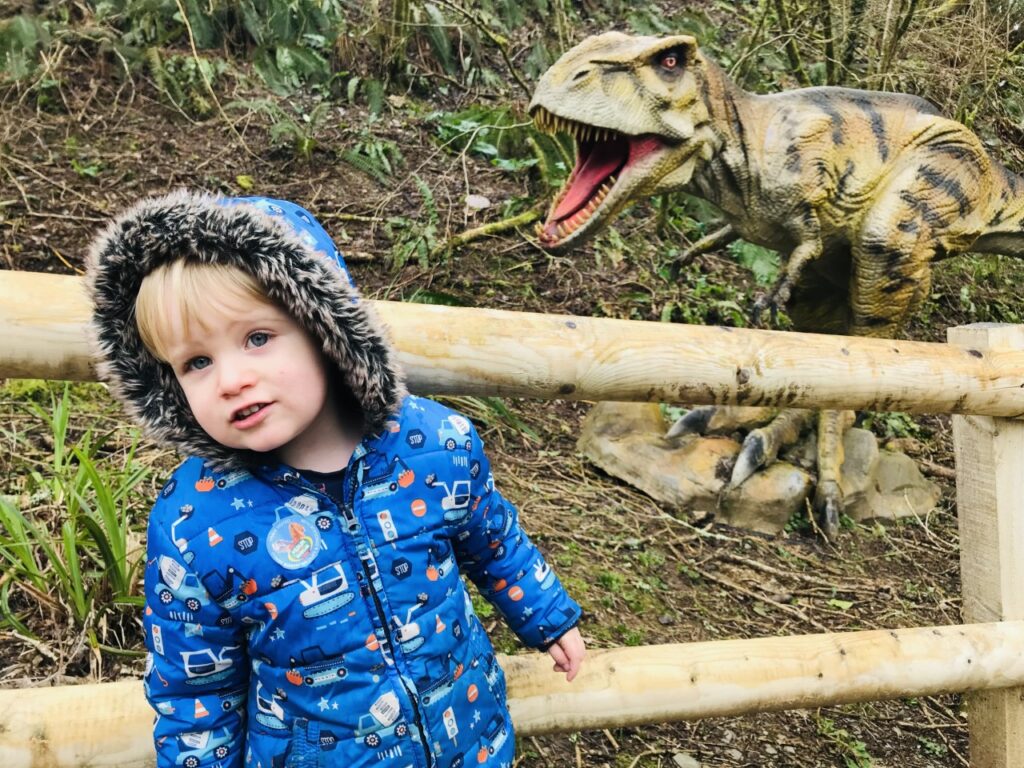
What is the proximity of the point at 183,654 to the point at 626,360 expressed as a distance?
934 mm

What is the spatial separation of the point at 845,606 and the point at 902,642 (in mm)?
1421

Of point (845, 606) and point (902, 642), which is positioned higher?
point (902, 642)

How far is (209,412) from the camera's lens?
1.23 meters

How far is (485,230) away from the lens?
5422mm

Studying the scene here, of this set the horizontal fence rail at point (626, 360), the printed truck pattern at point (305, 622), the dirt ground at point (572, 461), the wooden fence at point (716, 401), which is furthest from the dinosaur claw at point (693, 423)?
the printed truck pattern at point (305, 622)

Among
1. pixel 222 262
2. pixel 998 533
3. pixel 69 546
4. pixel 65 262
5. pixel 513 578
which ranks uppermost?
pixel 222 262

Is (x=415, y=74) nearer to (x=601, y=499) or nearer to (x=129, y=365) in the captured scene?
(x=601, y=499)

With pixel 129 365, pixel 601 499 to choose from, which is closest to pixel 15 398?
pixel 601 499

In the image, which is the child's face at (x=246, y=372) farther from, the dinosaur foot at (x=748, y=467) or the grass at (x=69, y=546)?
the dinosaur foot at (x=748, y=467)

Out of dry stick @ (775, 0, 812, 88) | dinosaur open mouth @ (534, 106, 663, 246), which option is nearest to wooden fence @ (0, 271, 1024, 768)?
dinosaur open mouth @ (534, 106, 663, 246)

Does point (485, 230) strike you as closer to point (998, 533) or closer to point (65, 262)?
point (65, 262)

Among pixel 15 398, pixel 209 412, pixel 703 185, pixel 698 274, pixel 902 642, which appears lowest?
pixel 698 274

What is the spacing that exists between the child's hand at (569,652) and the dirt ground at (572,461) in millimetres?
912

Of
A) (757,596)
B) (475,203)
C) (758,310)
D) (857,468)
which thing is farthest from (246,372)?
(475,203)
